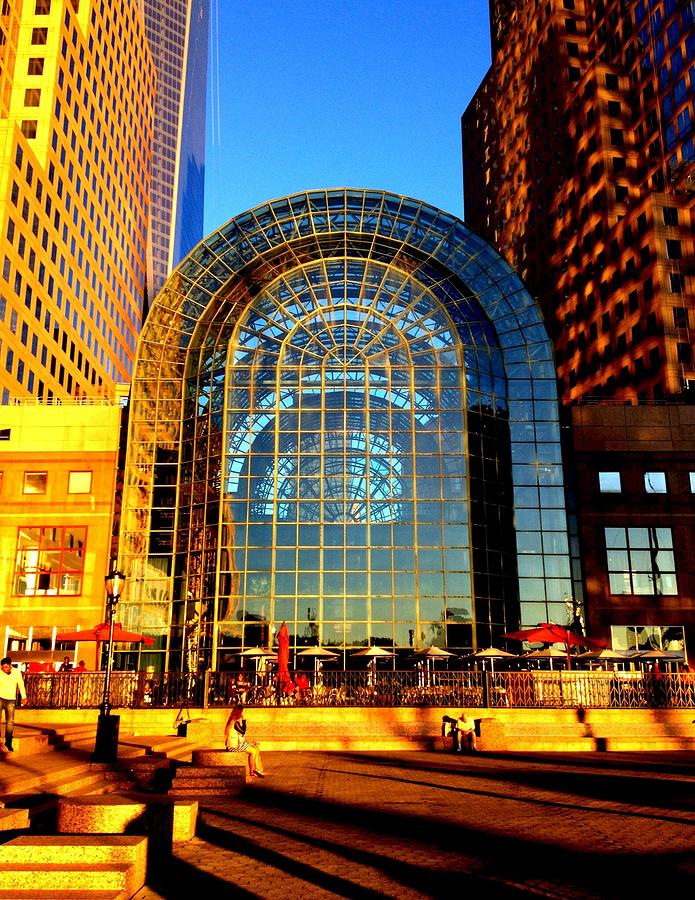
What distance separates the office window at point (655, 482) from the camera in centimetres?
4631

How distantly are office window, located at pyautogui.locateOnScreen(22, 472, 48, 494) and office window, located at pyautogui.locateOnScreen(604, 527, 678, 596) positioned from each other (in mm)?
29731

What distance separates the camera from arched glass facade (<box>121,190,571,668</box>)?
41375 millimetres

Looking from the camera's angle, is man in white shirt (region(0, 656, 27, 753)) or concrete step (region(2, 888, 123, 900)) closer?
concrete step (region(2, 888, 123, 900))

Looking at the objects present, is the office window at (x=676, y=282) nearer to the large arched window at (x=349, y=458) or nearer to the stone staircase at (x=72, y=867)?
the large arched window at (x=349, y=458)

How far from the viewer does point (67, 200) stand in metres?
79.9

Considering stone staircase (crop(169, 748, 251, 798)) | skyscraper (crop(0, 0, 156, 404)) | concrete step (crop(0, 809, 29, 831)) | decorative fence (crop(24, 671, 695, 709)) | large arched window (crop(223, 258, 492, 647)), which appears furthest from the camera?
skyscraper (crop(0, 0, 156, 404))

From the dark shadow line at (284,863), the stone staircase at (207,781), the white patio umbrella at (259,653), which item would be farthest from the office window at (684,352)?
the dark shadow line at (284,863)

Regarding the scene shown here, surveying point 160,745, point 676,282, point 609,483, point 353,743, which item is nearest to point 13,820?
point 160,745

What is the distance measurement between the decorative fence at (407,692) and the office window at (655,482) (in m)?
17.8

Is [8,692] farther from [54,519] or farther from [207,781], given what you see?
[54,519]

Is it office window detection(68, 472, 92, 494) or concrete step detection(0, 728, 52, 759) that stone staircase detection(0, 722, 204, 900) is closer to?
concrete step detection(0, 728, 52, 759)

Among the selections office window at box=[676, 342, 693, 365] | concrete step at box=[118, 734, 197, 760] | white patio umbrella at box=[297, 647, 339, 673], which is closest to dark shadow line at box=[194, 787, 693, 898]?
concrete step at box=[118, 734, 197, 760]

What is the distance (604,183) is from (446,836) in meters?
94.1

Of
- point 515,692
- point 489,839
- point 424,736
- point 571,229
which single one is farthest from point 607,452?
point 571,229
